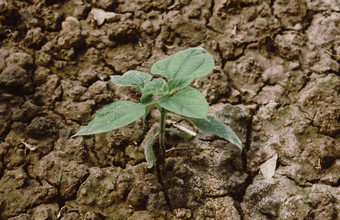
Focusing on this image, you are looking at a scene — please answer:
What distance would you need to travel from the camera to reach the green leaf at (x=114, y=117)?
1.43m

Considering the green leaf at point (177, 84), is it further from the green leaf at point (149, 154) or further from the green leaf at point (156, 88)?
the green leaf at point (149, 154)

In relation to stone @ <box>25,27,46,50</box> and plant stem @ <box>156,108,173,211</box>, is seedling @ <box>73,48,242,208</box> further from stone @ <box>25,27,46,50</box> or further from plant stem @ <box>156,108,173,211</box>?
stone @ <box>25,27,46,50</box>

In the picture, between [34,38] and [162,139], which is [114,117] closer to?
[162,139]

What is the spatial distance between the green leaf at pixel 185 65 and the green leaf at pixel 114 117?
0.81 ft

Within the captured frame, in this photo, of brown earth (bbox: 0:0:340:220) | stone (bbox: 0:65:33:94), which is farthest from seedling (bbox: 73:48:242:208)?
stone (bbox: 0:65:33:94)

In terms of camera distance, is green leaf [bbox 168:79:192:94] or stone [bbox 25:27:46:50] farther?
stone [bbox 25:27:46:50]

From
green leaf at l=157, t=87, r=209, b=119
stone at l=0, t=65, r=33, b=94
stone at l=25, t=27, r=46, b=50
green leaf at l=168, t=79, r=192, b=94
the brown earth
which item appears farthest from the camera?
stone at l=25, t=27, r=46, b=50

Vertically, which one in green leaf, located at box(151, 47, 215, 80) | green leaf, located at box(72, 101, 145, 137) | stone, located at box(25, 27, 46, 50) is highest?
green leaf, located at box(151, 47, 215, 80)

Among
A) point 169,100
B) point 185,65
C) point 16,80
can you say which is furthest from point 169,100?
point 16,80

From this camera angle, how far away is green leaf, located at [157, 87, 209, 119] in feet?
4.53

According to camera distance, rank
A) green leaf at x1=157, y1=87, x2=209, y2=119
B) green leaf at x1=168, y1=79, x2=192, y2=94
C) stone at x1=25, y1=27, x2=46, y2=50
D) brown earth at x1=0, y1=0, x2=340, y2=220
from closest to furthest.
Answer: green leaf at x1=157, y1=87, x2=209, y2=119 < green leaf at x1=168, y1=79, x2=192, y2=94 < brown earth at x1=0, y1=0, x2=340, y2=220 < stone at x1=25, y1=27, x2=46, y2=50

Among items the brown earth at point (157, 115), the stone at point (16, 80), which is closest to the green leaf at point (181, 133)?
the brown earth at point (157, 115)

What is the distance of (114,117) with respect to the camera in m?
1.50

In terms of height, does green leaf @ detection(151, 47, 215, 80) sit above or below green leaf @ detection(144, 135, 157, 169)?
above
